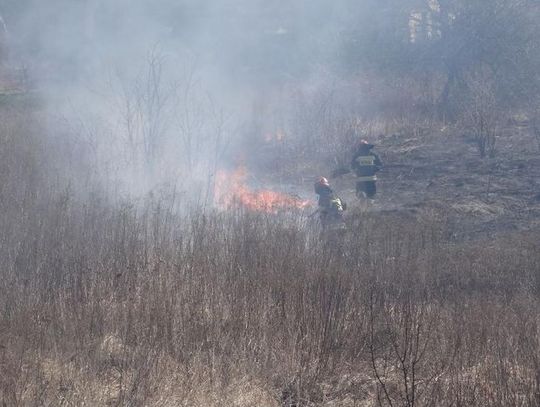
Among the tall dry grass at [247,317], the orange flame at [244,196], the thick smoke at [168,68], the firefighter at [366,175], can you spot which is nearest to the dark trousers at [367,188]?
the firefighter at [366,175]

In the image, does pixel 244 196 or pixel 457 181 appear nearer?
pixel 244 196

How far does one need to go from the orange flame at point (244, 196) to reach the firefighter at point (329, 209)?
56 centimetres

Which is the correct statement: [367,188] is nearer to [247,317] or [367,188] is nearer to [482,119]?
[482,119]

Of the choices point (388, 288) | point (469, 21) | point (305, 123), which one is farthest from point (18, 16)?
point (388, 288)

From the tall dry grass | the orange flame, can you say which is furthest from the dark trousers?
the tall dry grass

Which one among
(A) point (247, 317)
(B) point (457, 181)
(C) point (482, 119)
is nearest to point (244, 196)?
(B) point (457, 181)

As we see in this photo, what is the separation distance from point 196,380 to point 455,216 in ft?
26.5

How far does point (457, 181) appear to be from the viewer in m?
14.4

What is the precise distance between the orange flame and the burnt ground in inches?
36.4

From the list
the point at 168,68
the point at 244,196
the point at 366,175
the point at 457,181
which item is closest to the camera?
the point at 244,196

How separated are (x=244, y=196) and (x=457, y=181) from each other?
4474 millimetres

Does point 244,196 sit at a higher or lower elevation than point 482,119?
lower

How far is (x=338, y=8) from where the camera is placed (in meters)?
25.0

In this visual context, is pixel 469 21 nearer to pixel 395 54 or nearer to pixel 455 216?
pixel 395 54
